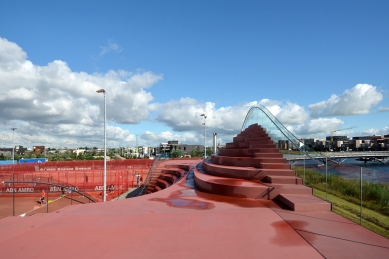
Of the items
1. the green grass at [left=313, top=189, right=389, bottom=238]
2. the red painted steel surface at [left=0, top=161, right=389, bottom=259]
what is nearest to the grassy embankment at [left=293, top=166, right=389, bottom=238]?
the green grass at [left=313, top=189, right=389, bottom=238]

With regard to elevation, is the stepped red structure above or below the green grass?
above

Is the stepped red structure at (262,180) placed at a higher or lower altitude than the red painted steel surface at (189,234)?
higher

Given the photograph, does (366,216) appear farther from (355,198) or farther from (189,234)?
(189,234)

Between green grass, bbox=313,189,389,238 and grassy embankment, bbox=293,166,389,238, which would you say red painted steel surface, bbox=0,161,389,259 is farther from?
grassy embankment, bbox=293,166,389,238

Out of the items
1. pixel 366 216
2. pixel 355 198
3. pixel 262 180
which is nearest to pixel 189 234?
pixel 366 216

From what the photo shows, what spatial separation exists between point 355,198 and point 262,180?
2.85m

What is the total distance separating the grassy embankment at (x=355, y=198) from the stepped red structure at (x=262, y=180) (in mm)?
549

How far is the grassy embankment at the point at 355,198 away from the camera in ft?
19.2

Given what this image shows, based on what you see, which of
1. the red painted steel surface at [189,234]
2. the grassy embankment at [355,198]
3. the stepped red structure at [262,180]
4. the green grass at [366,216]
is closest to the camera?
the red painted steel surface at [189,234]

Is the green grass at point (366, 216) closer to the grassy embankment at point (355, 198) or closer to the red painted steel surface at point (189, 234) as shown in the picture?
the grassy embankment at point (355, 198)

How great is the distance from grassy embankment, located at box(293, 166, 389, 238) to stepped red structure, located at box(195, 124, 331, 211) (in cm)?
55

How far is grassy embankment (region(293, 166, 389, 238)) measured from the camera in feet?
19.2

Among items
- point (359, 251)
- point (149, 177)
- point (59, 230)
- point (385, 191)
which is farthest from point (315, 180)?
point (149, 177)

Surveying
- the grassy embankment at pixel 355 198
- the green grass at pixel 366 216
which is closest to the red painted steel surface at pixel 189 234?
the green grass at pixel 366 216
